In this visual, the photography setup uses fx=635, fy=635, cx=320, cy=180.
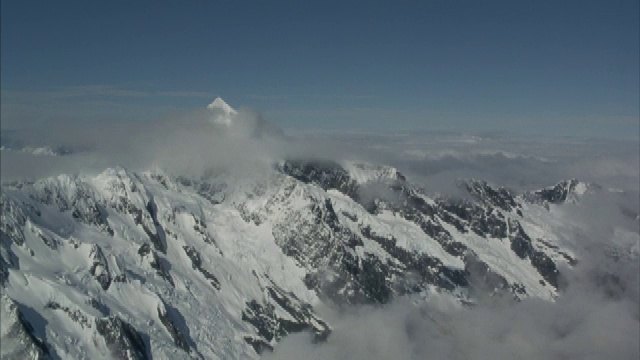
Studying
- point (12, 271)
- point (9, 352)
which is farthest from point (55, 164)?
point (12, 271)

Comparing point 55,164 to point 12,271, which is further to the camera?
point 12,271

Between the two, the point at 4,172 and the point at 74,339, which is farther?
the point at 74,339

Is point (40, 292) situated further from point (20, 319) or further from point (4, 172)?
point (4, 172)

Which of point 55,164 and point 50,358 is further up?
point 55,164

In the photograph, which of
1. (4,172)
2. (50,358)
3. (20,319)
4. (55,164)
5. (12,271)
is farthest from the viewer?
(12,271)

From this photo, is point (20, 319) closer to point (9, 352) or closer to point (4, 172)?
point (9, 352)

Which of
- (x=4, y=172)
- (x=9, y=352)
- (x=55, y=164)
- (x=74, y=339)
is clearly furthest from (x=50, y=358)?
(x=4, y=172)

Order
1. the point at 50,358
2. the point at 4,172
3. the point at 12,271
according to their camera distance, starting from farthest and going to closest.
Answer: the point at 12,271 < the point at 50,358 < the point at 4,172

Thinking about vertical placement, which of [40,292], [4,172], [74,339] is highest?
[4,172]

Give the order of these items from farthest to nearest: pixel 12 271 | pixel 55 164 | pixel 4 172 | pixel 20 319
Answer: pixel 12 271 < pixel 20 319 < pixel 55 164 < pixel 4 172
